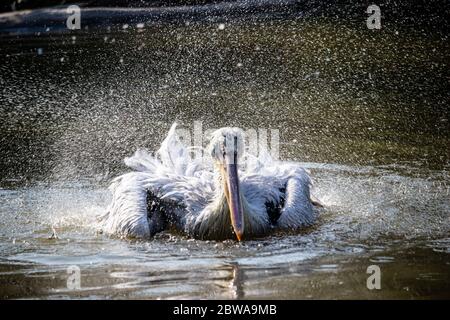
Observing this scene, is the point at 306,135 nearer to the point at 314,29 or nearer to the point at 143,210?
the point at 143,210

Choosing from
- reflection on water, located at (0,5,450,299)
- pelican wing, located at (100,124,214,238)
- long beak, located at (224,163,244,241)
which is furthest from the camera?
pelican wing, located at (100,124,214,238)

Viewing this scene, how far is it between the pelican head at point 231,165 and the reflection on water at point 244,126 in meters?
0.23

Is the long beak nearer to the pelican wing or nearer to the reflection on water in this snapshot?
the reflection on water

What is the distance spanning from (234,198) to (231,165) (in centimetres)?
33

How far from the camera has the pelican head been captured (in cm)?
651

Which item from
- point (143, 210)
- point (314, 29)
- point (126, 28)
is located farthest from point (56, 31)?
point (143, 210)

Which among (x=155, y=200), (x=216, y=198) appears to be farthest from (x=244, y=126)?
(x=216, y=198)

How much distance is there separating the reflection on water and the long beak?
165mm

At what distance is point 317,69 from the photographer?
13148 millimetres

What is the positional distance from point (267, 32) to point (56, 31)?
4563 mm

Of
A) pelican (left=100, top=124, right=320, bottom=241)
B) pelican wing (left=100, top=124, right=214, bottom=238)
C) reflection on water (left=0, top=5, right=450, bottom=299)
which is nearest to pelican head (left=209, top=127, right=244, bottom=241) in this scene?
pelican (left=100, top=124, right=320, bottom=241)

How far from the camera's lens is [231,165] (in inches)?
267

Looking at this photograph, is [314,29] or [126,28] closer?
[314,29]
